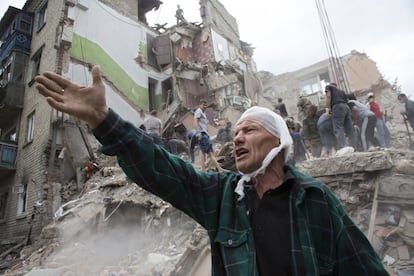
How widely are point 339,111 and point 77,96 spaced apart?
5181 mm

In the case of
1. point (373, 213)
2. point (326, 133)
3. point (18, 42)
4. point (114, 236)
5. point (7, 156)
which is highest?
point (18, 42)

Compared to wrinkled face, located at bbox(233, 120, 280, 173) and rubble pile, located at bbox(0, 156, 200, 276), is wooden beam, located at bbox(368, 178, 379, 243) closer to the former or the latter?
rubble pile, located at bbox(0, 156, 200, 276)

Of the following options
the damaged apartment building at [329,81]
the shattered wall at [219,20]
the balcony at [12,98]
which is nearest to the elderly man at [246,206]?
the balcony at [12,98]

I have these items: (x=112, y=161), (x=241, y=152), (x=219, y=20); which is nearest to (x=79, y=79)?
(x=112, y=161)

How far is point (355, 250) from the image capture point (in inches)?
47.6

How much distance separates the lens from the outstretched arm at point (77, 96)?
1.19 meters

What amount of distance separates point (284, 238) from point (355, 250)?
0.35 meters

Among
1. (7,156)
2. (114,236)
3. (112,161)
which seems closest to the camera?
(114,236)

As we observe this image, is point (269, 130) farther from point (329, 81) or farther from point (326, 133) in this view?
point (329, 81)

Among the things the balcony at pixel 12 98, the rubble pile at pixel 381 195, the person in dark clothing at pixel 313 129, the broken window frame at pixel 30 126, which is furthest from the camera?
the balcony at pixel 12 98

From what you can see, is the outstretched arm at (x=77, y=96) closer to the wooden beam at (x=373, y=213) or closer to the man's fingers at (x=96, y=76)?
the man's fingers at (x=96, y=76)


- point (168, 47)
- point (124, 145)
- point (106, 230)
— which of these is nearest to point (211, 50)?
point (168, 47)

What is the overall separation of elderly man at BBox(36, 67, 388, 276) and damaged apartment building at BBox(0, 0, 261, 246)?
407 inches

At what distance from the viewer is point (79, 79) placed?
1243cm
